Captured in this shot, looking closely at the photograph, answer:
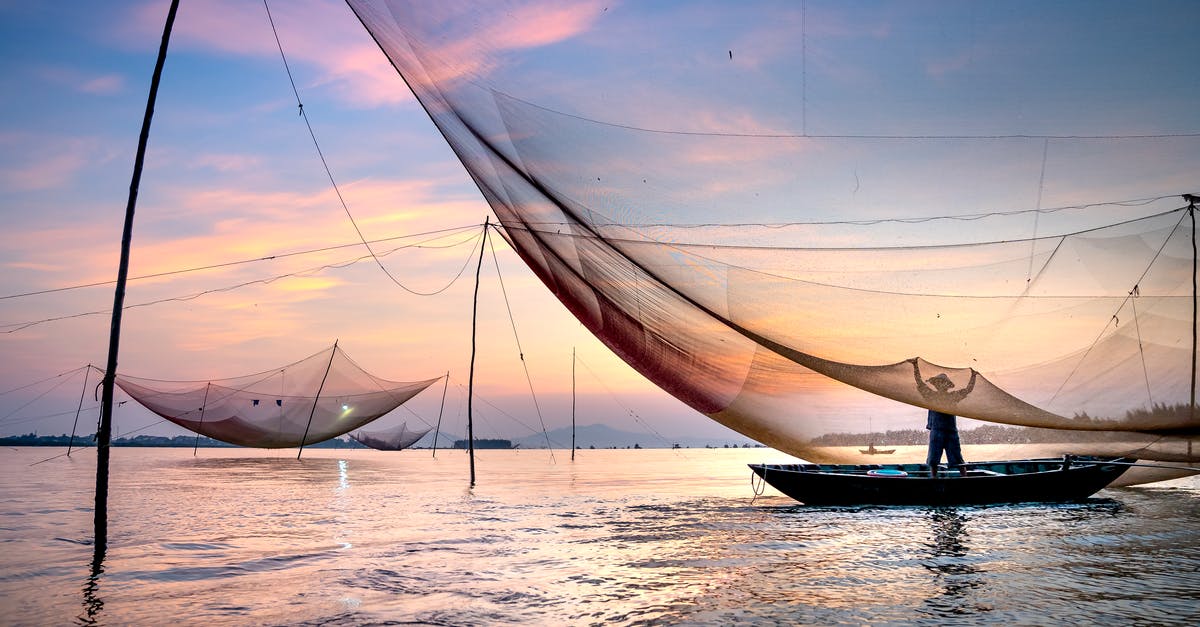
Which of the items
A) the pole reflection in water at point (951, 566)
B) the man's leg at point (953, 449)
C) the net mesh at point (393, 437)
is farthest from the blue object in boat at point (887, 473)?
the net mesh at point (393, 437)

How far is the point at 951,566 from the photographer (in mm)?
8617

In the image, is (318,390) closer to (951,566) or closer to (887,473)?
(887,473)

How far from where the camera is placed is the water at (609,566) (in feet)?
21.0

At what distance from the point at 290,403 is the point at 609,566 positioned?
27725mm

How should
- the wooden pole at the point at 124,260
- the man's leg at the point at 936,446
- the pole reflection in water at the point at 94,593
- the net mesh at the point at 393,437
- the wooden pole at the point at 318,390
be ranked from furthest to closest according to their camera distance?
the net mesh at the point at 393,437 → the wooden pole at the point at 318,390 → the man's leg at the point at 936,446 → the wooden pole at the point at 124,260 → the pole reflection in water at the point at 94,593

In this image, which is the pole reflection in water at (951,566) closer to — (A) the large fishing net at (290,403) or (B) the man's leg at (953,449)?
(B) the man's leg at (953,449)

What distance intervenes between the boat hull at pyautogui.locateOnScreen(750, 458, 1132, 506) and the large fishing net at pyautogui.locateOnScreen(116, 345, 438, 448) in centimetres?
2008

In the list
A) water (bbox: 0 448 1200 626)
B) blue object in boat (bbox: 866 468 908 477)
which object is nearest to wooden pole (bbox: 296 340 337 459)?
water (bbox: 0 448 1200 626)

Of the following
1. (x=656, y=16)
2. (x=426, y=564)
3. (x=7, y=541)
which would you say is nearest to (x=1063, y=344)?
(x=656, y=16)

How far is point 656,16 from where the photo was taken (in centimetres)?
698

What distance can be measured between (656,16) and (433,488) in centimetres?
1979

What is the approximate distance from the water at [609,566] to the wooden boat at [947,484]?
319 millimetres

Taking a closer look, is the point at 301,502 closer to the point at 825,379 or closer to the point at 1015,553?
the point at 825,379

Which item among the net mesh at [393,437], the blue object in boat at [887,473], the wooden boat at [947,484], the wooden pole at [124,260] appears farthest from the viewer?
the net mesh at [393,437]
